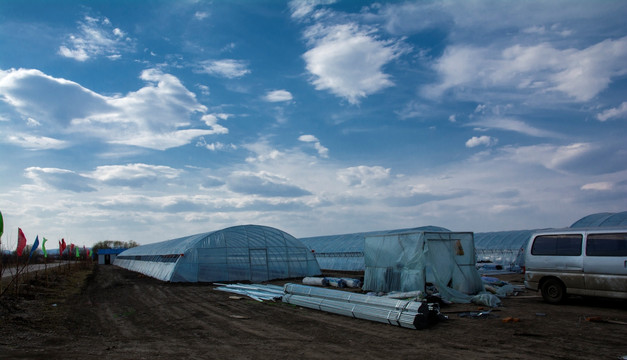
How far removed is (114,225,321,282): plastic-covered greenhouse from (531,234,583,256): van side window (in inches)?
621

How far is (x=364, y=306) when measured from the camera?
1112 centimetres

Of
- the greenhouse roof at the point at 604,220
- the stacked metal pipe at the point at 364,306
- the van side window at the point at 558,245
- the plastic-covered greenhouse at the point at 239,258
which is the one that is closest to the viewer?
the stacked metal pipe at the point at 364,306

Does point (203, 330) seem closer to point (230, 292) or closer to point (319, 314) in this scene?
point (319, 314)

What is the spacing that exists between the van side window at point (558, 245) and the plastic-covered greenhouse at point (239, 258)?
15.8 m

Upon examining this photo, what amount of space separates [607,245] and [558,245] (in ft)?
4.53

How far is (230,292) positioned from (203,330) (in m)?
8.77

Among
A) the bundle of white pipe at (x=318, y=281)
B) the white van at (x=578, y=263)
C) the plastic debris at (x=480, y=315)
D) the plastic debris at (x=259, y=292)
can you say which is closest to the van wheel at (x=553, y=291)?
the white van at (x=578, y=263)

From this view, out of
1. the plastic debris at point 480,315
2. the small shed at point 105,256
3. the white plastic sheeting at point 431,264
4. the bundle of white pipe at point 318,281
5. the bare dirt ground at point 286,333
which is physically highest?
the white plastic sheeting at point 431,264

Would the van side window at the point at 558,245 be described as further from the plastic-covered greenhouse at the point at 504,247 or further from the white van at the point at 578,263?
the plastic-covered greenhouse at the point at 504,247

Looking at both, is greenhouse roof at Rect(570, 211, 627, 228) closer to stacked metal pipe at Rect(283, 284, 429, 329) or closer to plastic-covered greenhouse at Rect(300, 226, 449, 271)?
plastic-covered greenhouse at Rect(300, 226, 449, 271)

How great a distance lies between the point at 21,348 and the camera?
800 centimetres

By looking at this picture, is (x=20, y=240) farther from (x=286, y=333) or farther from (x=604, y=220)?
(x=604, y=220)

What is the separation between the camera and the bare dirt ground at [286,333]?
7531 mm

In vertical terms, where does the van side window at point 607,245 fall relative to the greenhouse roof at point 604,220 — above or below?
below
